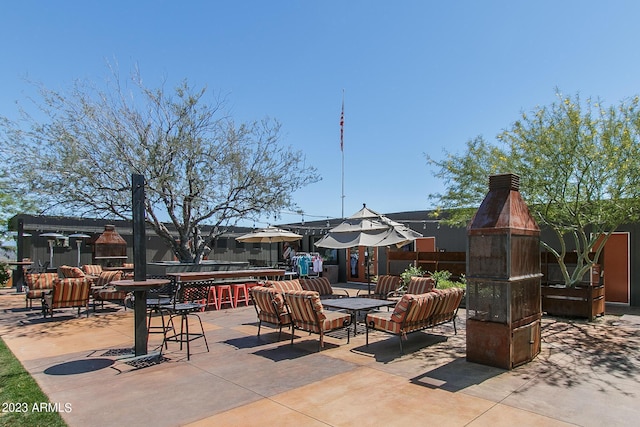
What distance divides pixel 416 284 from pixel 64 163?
8120 mm

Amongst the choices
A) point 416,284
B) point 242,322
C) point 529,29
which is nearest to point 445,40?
point 529,29

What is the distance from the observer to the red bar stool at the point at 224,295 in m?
10.8

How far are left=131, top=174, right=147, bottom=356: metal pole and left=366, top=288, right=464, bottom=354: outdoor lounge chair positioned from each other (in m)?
3.36

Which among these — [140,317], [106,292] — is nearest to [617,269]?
[140,317]

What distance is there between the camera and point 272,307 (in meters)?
6.96

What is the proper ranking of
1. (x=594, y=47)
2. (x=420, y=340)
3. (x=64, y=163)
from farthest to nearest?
(x=64, y=163)
(x=594, y=47)
(x=420, y=340)

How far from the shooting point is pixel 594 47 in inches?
322

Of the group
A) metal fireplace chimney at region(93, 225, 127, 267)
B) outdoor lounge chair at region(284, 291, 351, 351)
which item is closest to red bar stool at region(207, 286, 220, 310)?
outdoor lounge chair at region(284, 291, 351, 351)

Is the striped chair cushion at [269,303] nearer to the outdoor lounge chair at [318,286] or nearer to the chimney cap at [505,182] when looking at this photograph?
the outdoor lounge chair at [318,286]

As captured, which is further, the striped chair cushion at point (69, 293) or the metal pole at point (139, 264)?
the striped chair cushion at point (69, 293)

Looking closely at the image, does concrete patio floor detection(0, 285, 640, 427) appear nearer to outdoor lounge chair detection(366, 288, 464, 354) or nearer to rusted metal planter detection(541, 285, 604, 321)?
outdoor lounge chair detection(366, 288, 464, 354)

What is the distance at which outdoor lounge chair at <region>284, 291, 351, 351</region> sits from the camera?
625 cm

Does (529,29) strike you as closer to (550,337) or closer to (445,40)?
(445,40)

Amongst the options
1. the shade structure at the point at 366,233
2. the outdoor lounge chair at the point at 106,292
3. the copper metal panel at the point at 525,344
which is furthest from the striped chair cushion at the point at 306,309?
the outdoor lounge chair at the point at 106,292
